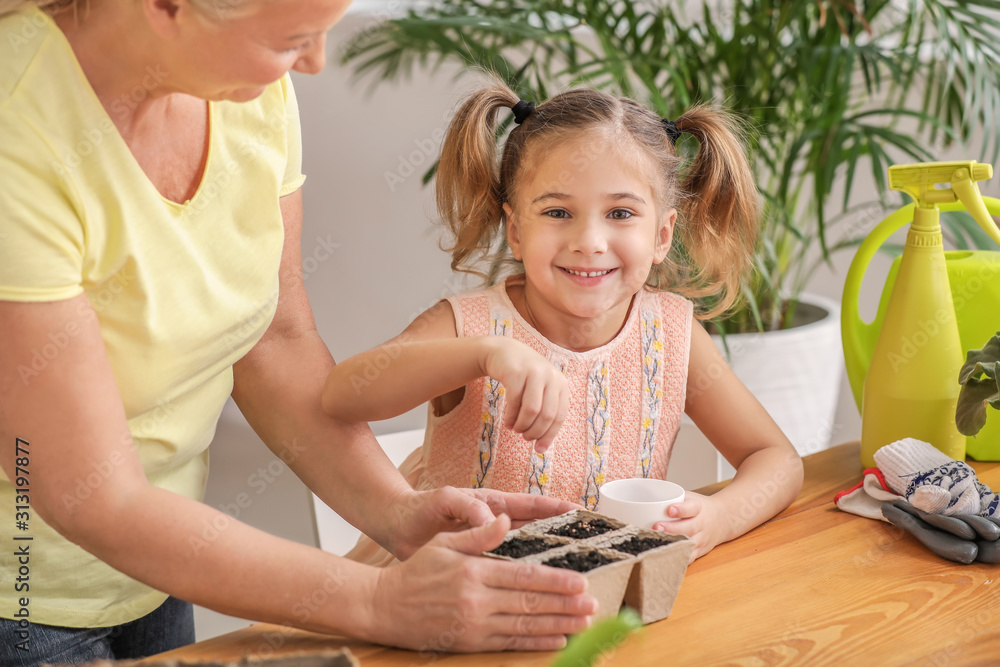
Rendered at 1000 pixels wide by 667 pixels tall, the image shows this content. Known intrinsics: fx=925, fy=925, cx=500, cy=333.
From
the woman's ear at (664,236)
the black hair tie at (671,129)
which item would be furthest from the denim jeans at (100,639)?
the black hair tie at (671,129)

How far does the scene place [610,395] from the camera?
1.34 meters

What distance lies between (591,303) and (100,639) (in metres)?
0.71

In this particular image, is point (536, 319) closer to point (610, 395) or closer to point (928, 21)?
point (610, 395)

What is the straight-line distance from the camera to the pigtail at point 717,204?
1.36 m

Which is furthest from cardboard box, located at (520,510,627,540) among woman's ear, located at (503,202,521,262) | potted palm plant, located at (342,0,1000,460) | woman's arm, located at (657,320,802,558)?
potted palm plant, located at (342,0,1000,460)

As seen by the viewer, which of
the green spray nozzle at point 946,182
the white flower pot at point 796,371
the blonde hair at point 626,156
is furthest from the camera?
the white flower pot at point 796,371

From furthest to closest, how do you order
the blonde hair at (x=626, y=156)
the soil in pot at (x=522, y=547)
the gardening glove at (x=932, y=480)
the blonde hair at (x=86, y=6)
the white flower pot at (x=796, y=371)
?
the white flower pot at (x=796, y=371), the blonde hair at (x=626, y=156), the gardening glove at (x=932, y=480), the soil in pot at (x=522, y=547), the blonde hair at (x=86, y=6)

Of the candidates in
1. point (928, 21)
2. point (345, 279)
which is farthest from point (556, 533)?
point (928, 21)

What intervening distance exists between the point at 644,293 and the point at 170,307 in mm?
Answer: 745

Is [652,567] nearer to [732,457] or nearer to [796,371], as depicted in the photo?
[732,457]

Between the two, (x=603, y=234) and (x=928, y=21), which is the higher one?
(x=928, y=21)

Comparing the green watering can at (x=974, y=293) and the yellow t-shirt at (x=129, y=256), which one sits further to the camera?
the green watering can at (x=974, y=293)

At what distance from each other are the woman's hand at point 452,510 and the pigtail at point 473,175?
1.55ft

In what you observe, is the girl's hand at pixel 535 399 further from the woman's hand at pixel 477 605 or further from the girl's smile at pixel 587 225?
the girl's smile at pixel 587 225
